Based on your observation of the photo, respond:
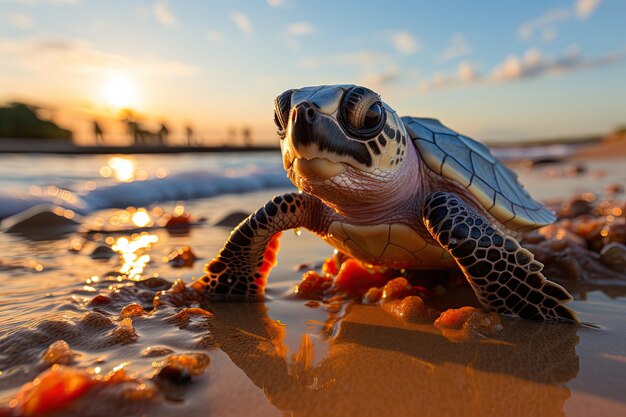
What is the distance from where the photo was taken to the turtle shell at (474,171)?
8.26 ft

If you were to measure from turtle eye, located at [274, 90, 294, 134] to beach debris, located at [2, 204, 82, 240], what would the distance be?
3299 mm

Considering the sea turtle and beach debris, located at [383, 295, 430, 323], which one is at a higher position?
the sea turtle

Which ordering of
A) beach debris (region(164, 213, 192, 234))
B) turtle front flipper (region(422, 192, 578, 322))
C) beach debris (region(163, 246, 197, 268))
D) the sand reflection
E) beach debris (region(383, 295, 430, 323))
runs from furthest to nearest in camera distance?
1. beach debris (region(164, 213, 192, 234))
2. beach debris (region(163, 246, 197, 268))
3. beach debris (region(383, 295, 430, 323))
4. turtle front flipper (region(422, 192, 578, 322))
5. the sand reflection

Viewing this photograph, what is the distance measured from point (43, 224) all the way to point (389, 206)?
4.34m

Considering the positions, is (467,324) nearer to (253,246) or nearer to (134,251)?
(253,246)

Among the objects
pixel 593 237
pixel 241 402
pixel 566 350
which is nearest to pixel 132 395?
pixel 241 402

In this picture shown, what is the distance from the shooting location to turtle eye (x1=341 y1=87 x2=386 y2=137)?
6.31 feet

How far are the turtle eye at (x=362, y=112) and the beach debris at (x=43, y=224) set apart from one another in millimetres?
3671

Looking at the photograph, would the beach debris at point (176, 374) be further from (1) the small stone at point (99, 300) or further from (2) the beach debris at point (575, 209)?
(2) the beach debris at point (575, 209)

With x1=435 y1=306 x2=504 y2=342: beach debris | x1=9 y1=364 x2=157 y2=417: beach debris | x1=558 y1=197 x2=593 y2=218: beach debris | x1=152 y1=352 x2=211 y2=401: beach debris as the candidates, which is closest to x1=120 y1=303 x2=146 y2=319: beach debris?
x1=152 y1=352 x2=211 y2=401: beach debris

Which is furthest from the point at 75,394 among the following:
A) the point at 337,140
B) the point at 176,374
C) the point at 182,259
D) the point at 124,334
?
the point at 182,259

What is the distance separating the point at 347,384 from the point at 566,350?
0.95 meters

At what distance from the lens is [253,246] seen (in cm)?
251

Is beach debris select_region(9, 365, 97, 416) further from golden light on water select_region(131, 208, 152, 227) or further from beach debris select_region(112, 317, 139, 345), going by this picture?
golden light on water select_region(131, 208, 152, 227)
